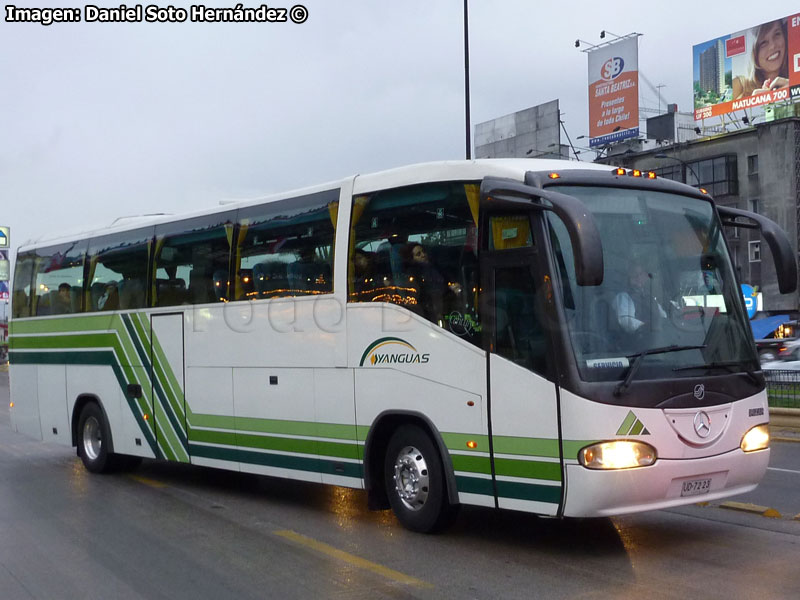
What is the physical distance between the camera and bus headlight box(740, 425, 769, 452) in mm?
7695

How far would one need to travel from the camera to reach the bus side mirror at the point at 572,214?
650 cm

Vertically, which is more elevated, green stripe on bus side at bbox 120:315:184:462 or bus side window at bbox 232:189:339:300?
bus side window at bbox 232:189:339:300

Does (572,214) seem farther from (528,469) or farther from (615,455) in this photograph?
(528,469)

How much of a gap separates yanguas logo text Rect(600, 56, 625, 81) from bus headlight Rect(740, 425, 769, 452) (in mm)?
55484

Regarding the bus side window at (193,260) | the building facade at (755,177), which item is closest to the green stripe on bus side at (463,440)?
the bus side window at (193,260)

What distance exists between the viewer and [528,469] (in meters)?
7.45

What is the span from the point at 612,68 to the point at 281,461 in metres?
55.1

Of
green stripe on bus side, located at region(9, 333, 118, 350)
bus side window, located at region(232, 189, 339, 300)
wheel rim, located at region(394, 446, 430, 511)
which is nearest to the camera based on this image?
wheel rim, located at region(394, 446, 430, 511)

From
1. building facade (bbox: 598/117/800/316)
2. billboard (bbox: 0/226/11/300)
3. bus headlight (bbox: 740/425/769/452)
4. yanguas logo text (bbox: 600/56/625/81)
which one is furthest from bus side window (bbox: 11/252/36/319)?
billboard (bbox: 0/226/11/300)

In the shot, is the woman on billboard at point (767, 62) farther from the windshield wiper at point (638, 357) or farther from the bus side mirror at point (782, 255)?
the windshield wiper at point (638, 357)

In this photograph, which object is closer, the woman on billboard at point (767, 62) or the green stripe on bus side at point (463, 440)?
the green stripe on bus side at point (463, 440)

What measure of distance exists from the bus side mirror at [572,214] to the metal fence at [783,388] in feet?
42.2

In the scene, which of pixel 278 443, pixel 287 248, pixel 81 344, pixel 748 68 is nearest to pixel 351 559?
pixel 278 443

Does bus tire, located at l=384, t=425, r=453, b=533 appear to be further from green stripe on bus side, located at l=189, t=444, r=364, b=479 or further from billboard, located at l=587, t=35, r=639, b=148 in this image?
billboard, located at l=587, t=35, r=639, b=148
